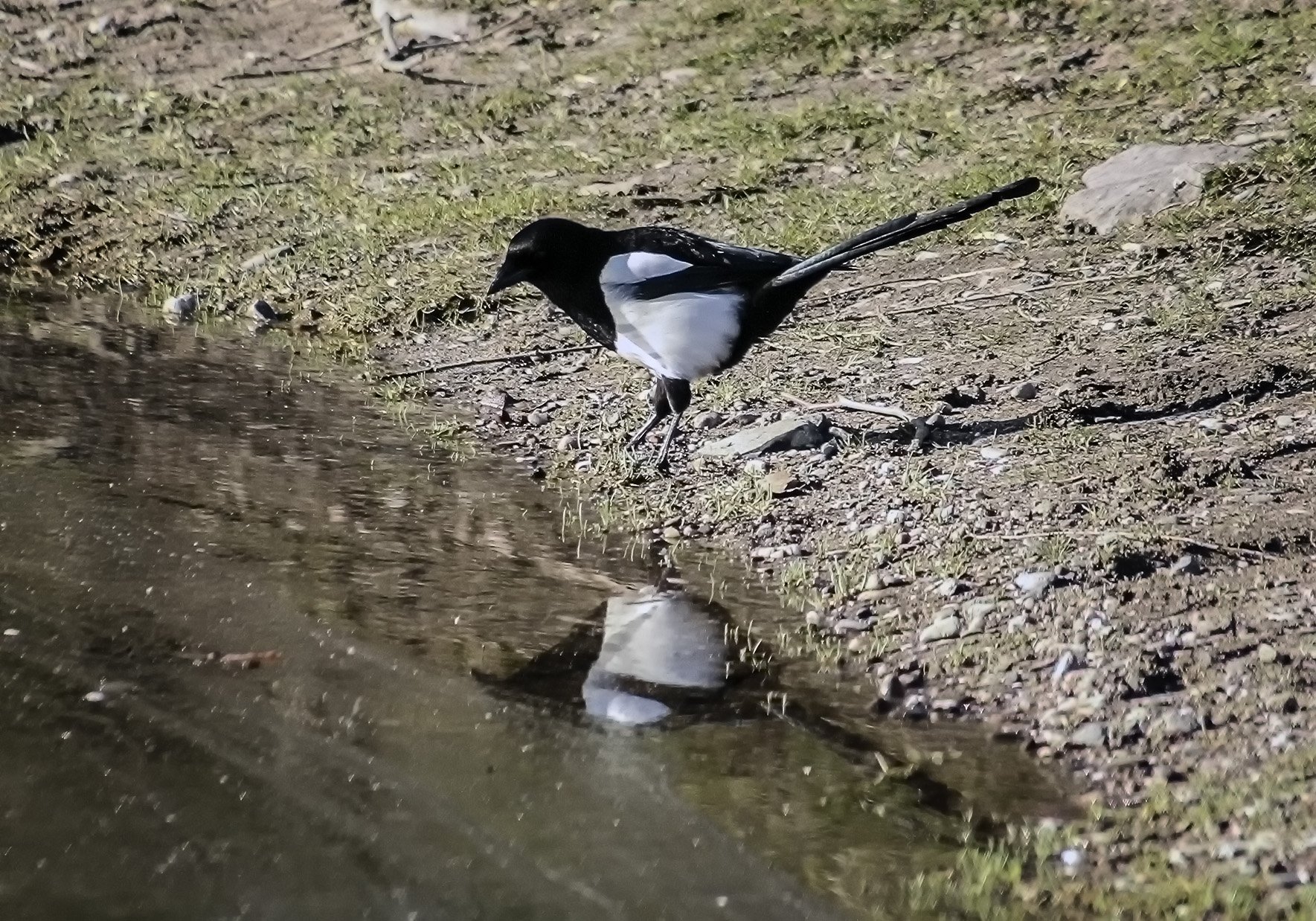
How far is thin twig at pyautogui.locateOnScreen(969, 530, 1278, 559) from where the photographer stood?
4156mm

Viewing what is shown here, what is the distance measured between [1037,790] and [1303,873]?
56 centimetres

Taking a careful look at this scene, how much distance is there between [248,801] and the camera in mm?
3273

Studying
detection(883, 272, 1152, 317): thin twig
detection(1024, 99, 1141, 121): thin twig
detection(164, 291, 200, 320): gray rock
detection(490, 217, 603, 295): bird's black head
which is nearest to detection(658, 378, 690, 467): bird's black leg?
detection(490, 217, 603, 295): bird's black head

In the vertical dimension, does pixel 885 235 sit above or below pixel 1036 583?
above

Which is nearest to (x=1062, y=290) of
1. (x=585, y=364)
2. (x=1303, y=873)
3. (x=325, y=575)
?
(x=585, y=364)

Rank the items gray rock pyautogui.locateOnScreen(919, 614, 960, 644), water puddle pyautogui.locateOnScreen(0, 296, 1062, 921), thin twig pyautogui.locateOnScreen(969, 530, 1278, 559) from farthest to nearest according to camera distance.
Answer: thin twig pyautogui.locateOnScreen(969, 530, 1278, 559) → gray rock pyautogui.locateOnScreen(919, 614, 960, 644) → water puddle pyautogui.locateOnScreen(0, 296, 1062, 921)

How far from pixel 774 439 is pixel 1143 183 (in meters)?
2.29

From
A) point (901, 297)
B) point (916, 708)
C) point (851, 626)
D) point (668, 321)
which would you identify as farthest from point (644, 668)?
point (901, 297)

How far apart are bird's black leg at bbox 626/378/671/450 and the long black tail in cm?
47

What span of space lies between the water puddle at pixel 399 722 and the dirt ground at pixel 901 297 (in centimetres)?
22

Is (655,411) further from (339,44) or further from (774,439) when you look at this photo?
(339,44)

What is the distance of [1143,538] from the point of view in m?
4.23

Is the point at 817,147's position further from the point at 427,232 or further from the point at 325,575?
the point at 325,575

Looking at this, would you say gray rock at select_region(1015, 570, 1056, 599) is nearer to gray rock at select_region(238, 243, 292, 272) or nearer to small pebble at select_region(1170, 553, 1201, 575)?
small pebble at select_region(1170, 553, 1201, 575)
